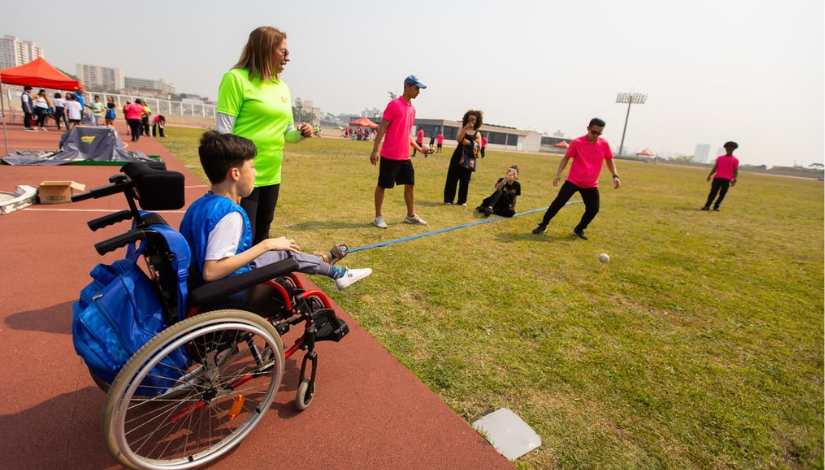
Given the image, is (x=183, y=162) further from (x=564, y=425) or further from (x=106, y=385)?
(x=564, y=425)

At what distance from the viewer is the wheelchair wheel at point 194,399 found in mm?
1510

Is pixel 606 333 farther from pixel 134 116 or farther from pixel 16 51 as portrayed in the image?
pixel 16 51

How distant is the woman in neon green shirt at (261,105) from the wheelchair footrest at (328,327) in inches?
47.8

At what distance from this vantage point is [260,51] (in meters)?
2.78

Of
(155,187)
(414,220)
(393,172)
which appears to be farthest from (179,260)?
(414,220)

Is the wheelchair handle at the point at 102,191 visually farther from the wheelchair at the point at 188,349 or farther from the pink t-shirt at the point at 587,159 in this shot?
the pink t-shirt at the point at 587,159

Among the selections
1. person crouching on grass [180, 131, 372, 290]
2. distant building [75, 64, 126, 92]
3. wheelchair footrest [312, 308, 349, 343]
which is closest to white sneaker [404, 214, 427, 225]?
wheelchair footrest [312, 308, 349, 343]

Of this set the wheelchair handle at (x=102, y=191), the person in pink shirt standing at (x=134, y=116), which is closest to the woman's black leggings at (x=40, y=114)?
the person in pink shirt standing at (x=134, y=116)

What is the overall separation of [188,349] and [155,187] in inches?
30.2

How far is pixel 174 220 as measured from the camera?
5621 millimetres

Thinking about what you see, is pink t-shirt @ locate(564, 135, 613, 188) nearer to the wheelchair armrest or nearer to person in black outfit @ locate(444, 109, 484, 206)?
person in black outfit @ locate(444, 109, 484, 206)

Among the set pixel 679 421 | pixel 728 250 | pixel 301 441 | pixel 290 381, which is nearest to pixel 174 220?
pixel 290 381

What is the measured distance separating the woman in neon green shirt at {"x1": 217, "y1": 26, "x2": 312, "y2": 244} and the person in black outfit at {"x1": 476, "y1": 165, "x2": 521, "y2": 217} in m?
4.98

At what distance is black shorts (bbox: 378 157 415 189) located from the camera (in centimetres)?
573
